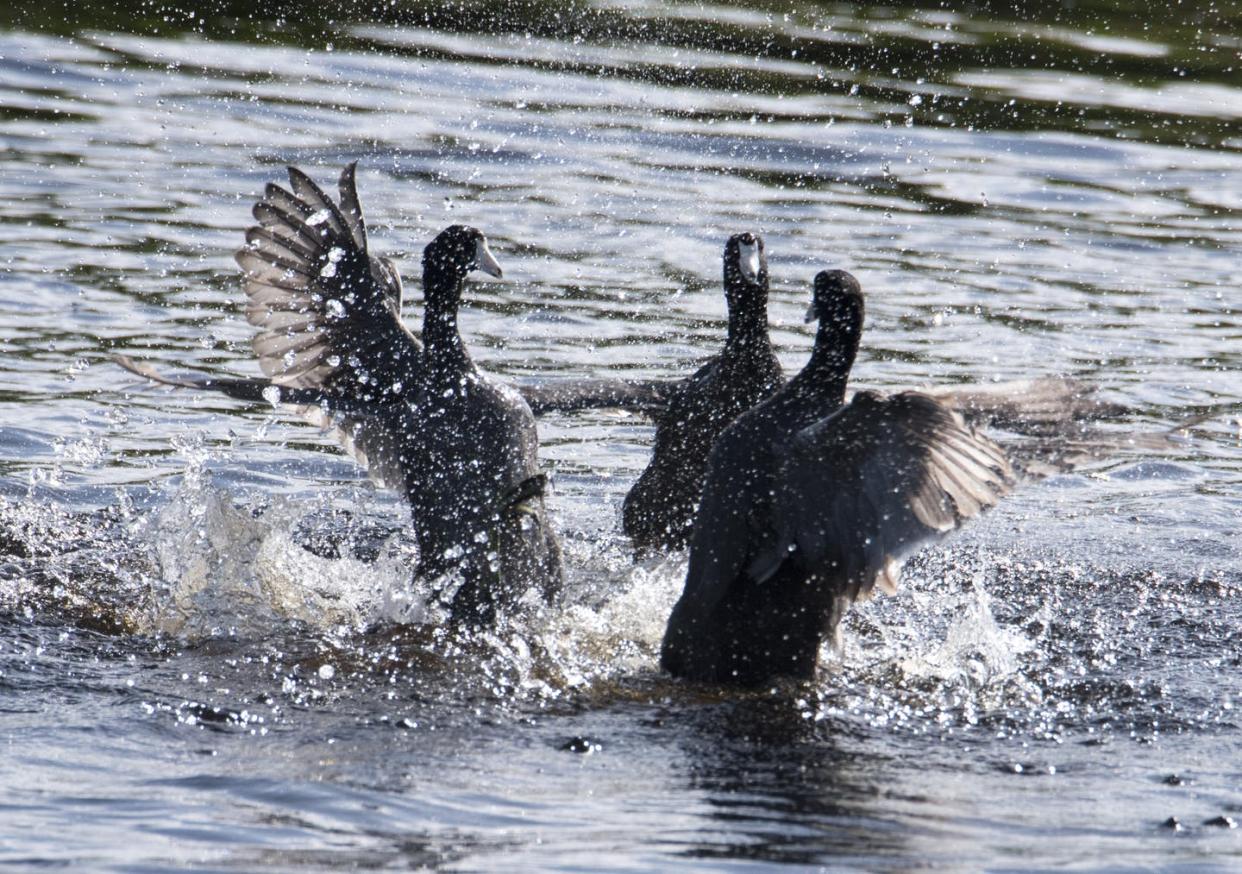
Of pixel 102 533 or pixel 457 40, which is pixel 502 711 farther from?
pixel 457 40

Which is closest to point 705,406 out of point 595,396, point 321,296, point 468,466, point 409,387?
point 595,396

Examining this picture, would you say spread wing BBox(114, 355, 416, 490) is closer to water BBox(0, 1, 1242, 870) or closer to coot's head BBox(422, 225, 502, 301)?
water BBox(0, 1, 1242, 870)

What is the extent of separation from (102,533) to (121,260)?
131 inches

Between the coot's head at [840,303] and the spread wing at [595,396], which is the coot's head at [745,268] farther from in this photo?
the coot's head at [840,303]

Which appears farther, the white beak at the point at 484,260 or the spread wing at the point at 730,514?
the white beak at the point at 484,260

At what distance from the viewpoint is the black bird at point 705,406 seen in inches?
237

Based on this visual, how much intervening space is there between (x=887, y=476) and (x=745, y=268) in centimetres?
157

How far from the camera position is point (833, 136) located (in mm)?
12500

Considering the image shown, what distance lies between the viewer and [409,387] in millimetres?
5965

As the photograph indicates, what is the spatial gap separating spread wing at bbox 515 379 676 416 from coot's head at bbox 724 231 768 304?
42 centimetres

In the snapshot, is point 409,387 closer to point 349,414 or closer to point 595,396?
point 349,414

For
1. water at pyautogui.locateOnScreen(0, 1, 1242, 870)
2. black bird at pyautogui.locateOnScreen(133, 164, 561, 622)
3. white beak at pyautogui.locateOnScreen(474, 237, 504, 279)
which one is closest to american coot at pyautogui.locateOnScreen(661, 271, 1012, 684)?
water at pyautogui.locateOnScreen(0, 1, 1242, 870)

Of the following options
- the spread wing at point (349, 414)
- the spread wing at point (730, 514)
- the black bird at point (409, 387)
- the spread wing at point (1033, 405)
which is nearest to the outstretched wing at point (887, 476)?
the spread wing at point (730, 514)

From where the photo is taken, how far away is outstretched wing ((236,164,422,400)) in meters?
6.14
